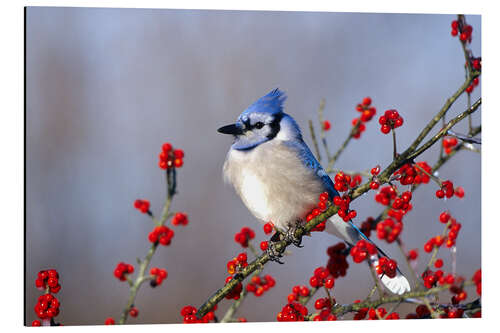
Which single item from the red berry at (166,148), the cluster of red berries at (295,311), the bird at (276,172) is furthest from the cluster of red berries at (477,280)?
the red berry at (166,148)

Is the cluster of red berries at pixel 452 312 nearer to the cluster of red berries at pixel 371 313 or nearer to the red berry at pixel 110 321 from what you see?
the cluster of red berries at pixel 371 313

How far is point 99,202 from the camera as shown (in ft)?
8.31

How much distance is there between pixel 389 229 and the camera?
2377 mm

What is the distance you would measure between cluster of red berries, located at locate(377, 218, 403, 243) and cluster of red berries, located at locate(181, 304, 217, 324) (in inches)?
30.2

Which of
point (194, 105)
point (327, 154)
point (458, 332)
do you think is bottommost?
point (458, 332)

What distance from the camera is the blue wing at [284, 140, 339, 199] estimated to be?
2.51 metres

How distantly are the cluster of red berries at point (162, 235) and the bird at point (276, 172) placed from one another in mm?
368

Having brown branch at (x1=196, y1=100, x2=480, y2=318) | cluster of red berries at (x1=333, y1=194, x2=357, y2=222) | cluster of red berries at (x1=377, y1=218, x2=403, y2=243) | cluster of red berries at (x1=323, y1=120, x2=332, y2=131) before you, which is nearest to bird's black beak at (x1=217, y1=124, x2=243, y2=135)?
cluster of red berries at (x1=323, y1=120, x2=332, y2=131)

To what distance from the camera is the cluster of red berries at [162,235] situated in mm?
2383

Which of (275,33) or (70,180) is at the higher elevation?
(275,33)

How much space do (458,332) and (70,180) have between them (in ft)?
6.34

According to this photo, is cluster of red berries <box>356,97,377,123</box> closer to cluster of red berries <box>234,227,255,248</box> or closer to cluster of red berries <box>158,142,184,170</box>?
cluster of red berries <box>234,227,255,248</box>
